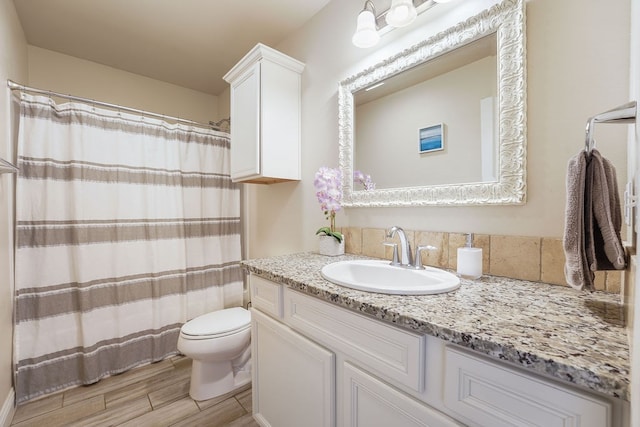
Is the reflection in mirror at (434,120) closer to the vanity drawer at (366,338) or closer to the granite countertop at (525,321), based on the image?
the granite countertop at (525,321)

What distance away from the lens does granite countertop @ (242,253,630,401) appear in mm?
458

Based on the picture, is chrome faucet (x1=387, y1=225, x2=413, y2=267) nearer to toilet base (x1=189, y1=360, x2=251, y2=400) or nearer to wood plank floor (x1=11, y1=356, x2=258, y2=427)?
wood plank floor (x1=11, y1=356, x2=258, y2=427)

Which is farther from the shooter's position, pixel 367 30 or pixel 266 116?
pixel 266 116

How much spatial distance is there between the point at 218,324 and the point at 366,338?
125 cm

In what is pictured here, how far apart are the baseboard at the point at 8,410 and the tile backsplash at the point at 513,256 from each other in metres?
2.18

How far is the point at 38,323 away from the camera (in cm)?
167

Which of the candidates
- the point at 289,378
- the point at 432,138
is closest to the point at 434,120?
the point at 432,138

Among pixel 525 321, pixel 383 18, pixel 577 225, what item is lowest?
pixel 525 321

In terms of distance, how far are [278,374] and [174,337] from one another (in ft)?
4.50

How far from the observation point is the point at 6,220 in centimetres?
151

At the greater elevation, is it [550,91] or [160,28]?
[160,28]

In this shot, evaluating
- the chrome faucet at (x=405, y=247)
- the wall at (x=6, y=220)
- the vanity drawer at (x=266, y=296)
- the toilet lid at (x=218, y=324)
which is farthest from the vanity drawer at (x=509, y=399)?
the wall at (x=6, y=220)

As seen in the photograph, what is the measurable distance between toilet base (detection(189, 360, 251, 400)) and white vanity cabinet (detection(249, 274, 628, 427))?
440 mm

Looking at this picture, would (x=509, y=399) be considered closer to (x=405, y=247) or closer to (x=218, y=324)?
(x=405, y=247)
